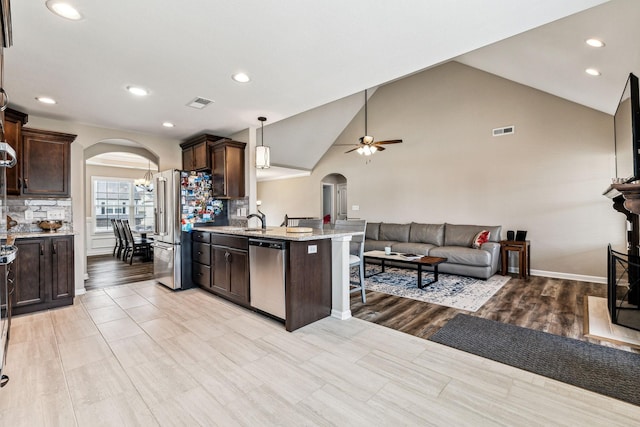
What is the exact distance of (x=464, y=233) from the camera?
568 cm

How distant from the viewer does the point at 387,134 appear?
7184mm

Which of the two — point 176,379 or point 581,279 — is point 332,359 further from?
point 581,279

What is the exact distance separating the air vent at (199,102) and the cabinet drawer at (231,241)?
1625 millimetres

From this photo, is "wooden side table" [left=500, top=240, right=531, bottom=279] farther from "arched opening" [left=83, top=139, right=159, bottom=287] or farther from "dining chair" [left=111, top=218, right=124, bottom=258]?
"dining chair" [left=111, top=218, right=124, bottom=258]

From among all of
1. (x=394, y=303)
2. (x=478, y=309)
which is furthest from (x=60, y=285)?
(x=478, y=309)

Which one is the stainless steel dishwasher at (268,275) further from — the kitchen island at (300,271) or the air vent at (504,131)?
the air vent at (504,131)

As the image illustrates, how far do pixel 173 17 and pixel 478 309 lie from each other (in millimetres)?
4003

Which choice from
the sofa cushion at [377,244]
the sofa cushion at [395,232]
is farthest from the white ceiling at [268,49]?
the sofa cushion at [395,232]

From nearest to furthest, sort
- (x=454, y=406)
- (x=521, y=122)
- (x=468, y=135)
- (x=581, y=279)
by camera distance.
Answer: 1. (x=454, y=406)
2. (x=581, y=279)
3. (x=521, y=122)
4. (x=468, y=135)

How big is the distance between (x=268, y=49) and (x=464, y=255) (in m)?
4.39

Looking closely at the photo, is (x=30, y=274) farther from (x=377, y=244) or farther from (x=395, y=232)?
(x=395, y=232)

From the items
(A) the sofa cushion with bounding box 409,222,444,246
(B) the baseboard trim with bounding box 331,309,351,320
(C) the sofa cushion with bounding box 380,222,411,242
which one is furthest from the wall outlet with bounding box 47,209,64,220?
(A) the sofa cushion with bounding box 409,222,444,246

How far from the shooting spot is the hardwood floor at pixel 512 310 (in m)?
2.91

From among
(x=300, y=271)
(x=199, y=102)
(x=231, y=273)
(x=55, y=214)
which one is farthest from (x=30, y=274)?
(x=300, y=271)
